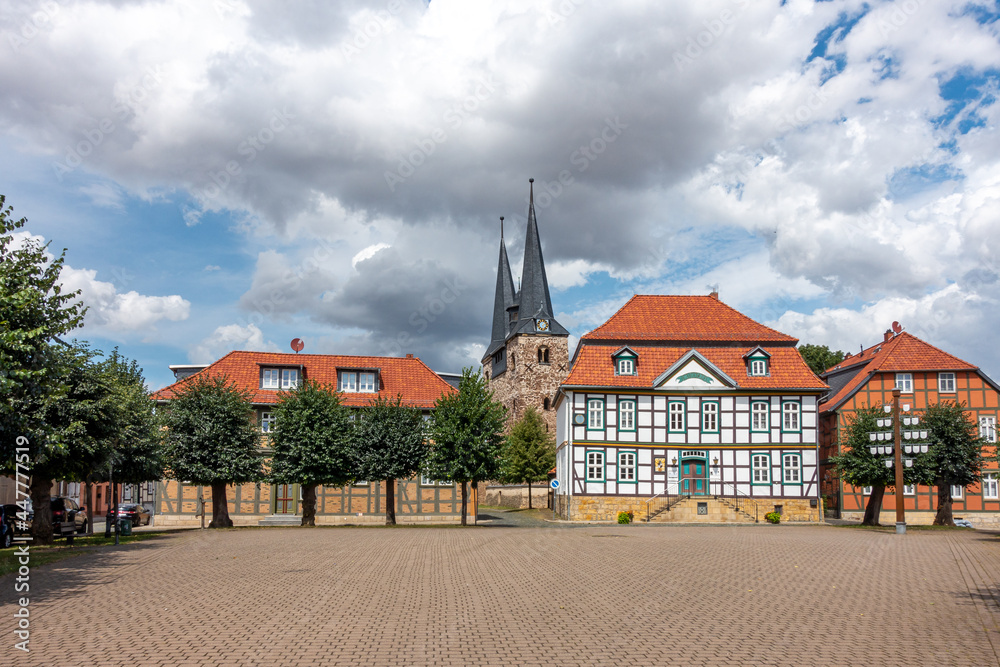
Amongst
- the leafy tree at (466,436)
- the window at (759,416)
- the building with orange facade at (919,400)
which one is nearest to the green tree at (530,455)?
the building with orange facade at (919,400)

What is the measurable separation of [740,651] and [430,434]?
29.8 m

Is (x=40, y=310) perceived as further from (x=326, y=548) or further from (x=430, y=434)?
(x=430, y=434)

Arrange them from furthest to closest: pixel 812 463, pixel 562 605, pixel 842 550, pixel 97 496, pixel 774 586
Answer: pixel 97 496
pixel 812 463
pixel 842 550
pixel 774 586
pixel 562 605

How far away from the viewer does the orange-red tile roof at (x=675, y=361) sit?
46.2 m

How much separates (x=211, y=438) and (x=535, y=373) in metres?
53.6

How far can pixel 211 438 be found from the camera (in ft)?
117

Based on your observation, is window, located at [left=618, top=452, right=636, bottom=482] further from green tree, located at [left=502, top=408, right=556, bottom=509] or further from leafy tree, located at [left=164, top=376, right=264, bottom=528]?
green tree, located at [left=502, top=408, right=556, bottom=509]

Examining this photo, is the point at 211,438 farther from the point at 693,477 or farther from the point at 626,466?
the point at 693,477

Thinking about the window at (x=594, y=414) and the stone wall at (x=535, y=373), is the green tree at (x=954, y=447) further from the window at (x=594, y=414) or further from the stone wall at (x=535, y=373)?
the stone wall at (x=535, y=373)

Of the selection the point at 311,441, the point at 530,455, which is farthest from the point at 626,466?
the point at 530,455

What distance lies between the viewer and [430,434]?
39.4 metres

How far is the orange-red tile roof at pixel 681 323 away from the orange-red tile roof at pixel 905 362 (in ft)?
25.0

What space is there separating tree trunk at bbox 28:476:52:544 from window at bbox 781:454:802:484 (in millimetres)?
35061

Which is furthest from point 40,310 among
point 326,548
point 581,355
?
point 581,355
